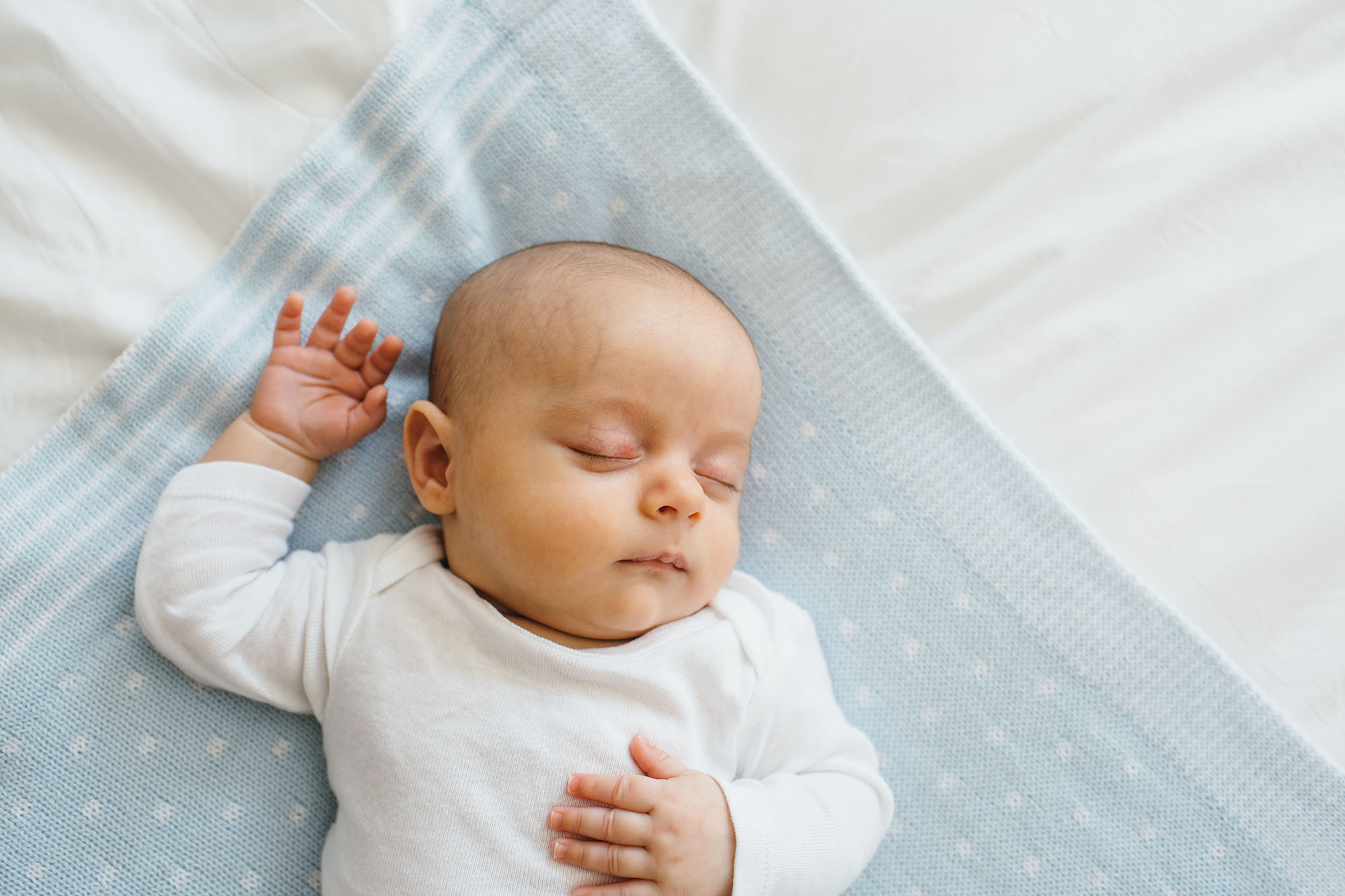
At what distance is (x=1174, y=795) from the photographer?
118cm

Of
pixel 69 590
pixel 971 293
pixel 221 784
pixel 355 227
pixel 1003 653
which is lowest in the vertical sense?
pixel 221 784

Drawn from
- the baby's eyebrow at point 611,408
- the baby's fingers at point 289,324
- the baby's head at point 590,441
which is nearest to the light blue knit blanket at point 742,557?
the baby's fingers at point 289,324

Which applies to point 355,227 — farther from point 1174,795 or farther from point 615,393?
point 1174,795

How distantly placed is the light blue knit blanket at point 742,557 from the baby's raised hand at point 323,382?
0.05m

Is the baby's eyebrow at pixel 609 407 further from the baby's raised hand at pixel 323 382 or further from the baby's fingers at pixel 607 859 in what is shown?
the baby's fingers at pixel 607 859

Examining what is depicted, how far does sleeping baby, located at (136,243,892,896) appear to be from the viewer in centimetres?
103

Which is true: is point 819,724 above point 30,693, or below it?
above

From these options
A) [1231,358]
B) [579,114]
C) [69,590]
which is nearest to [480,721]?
[69,590]

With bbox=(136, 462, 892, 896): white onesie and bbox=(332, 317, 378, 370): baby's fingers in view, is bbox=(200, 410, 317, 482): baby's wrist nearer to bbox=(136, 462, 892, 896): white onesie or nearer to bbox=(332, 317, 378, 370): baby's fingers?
bbox=(136, 462, 892, 896): white onesie

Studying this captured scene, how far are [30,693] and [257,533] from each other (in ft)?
1.06

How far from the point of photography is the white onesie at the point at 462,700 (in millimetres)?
1035

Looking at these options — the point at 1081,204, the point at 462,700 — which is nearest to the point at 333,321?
the point at 462,700

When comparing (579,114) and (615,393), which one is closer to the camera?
(615,393)

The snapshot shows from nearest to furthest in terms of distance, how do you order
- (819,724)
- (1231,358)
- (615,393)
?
(615,393) → (819,724) → (1231,358)
